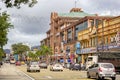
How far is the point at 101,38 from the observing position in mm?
87438

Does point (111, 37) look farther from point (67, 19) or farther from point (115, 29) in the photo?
point (67, 19)

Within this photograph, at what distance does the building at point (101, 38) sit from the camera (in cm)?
7633

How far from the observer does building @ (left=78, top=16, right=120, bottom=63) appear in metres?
76.3

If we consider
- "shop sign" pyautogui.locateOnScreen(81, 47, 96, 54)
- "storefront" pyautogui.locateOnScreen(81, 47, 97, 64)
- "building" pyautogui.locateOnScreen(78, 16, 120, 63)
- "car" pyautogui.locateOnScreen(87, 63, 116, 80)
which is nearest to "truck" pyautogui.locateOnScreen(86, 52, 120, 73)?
"building" pyautogui.locateOnScreen(78, 16, 120, 63)

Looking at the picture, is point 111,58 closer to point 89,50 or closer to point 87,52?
point 89,50

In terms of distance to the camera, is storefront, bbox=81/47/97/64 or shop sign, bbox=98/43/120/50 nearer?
shop sign, bbox=98/43/120/50

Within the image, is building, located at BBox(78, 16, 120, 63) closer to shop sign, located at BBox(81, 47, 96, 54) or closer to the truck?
shop sign, located at BBox(81, 47, 96, 54)

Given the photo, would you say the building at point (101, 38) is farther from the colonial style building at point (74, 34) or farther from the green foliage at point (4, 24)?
the green foliage at point (4, 24)

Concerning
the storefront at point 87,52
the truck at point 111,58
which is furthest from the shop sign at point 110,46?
the truck at point 111,58

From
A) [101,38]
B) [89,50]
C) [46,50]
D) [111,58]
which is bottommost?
[111,58]

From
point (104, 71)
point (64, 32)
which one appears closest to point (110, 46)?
point (104, 71)

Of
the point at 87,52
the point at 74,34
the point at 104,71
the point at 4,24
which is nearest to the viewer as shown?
the point at 104,71

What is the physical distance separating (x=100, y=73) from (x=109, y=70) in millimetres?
913

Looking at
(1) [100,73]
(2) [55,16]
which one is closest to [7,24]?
(1) [100,73]
